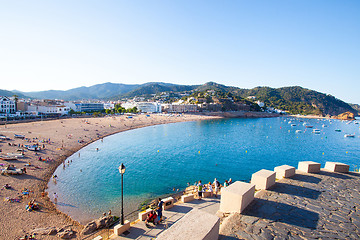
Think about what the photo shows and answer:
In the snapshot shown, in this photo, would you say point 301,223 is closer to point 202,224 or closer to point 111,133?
point 202,224

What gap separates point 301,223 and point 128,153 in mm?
29203

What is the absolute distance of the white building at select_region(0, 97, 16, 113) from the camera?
63.0m

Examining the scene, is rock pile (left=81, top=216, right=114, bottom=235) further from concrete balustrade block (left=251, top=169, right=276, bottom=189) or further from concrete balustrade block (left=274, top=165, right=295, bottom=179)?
concrete balustrade block (left=274, top=165, right=295, bottom=179)

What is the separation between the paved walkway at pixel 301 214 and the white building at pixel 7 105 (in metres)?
86.1

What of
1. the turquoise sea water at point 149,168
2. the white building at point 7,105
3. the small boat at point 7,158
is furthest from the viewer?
the white building at point 7,105

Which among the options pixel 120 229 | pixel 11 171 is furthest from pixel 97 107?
pixel 120 229

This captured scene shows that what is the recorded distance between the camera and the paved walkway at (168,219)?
6.89m

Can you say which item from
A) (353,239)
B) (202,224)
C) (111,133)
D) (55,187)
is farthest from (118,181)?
(111,133)

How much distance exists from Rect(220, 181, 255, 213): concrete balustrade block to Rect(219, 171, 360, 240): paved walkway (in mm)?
238

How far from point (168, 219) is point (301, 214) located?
5176mm

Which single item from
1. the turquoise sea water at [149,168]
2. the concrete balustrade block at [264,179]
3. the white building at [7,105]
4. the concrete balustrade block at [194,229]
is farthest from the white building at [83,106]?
the concrete balustrade block at [194,229]

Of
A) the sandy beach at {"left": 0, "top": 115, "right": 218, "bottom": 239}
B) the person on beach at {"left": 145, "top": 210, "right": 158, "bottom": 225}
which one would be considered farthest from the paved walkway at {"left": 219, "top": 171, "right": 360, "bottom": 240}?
the sandy beach at {"left": 0, "top": 115, "right": 218, "bottom": 239}

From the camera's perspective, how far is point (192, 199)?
33.9 feet

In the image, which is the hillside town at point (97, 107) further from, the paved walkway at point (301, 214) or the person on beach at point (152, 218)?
the paved walkway at point (301, 214)
